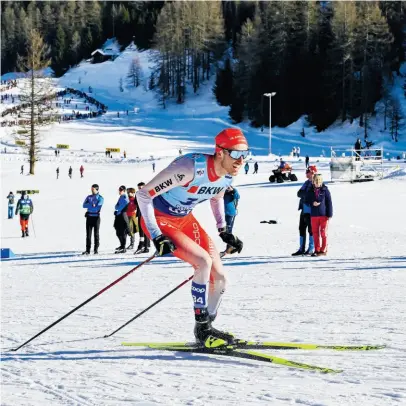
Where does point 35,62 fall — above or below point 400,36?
below

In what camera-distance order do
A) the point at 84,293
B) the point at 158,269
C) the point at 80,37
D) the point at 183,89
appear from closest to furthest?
the point at 84,293 → the point at 158,269 → the point at 183,89 → the point at 80,37

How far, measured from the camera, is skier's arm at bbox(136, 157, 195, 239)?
5.49 m

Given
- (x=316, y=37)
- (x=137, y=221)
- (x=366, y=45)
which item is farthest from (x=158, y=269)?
(x=316, y=37)

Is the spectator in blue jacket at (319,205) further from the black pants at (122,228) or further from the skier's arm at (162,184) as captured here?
the skier's arm at (162,184)

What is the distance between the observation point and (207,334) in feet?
18.2

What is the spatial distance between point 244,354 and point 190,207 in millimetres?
1226

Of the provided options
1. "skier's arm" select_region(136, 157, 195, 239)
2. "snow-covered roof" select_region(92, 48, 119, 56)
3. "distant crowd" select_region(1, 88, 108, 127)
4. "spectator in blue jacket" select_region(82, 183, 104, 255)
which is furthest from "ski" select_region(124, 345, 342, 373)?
"snow-covered roof" select_region(92, 48, 119, 56)

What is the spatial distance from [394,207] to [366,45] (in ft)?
187

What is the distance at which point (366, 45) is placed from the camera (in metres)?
78.8

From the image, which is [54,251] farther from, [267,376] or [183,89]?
[183,89]

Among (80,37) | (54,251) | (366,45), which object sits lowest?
(54,251)

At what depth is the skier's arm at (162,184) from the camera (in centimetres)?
549

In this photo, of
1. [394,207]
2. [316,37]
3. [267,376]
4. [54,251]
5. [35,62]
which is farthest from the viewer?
[316,37]

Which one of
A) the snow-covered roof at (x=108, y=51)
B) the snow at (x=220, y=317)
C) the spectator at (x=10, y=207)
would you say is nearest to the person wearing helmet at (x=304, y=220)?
the snow at (x=220, y=317)
